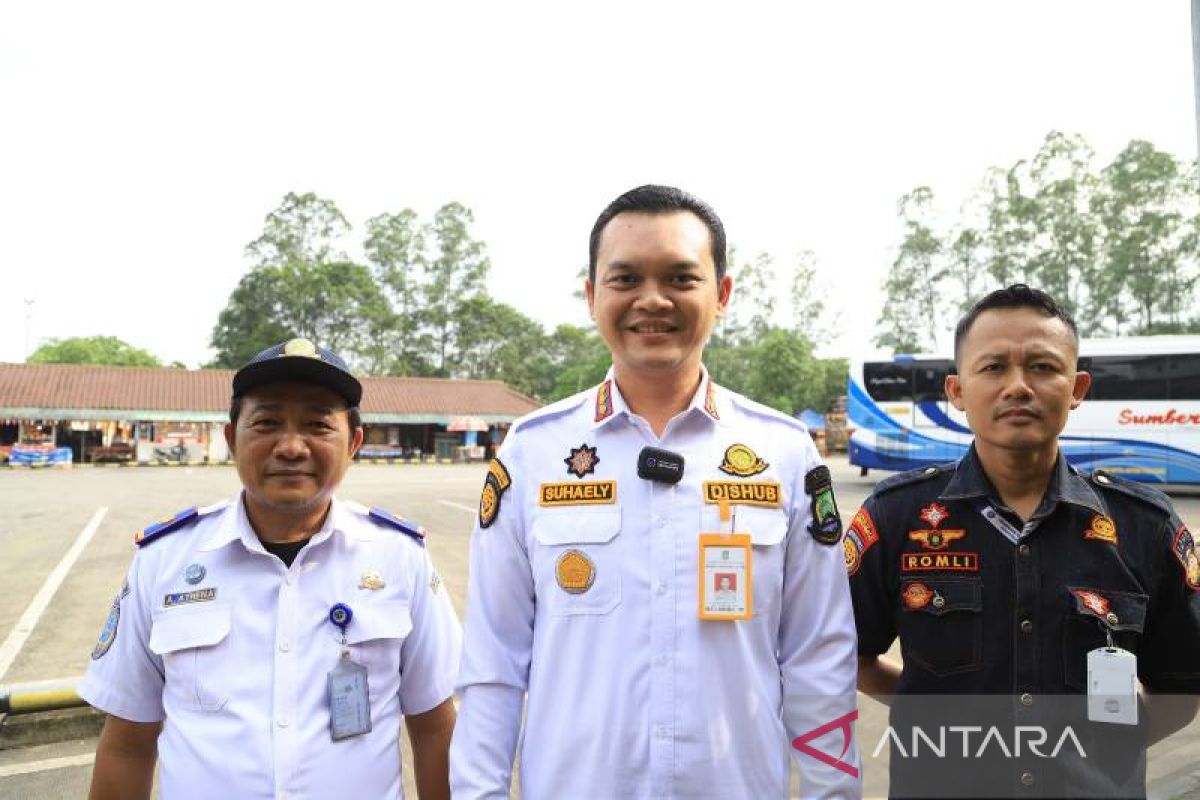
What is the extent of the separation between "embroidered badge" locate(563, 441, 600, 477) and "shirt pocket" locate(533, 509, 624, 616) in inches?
3.8

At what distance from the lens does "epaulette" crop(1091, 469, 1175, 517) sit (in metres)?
1.95

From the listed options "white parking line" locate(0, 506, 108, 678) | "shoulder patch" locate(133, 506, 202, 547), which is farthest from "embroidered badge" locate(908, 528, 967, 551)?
"white parking line" locate(0, 506, 108, 678)

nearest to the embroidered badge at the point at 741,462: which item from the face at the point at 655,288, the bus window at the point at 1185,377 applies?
the face at the point at 655,288

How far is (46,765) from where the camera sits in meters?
3.63

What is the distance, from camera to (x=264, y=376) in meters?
1.95

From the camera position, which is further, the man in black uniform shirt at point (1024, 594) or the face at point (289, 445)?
the face at point (289, 445)

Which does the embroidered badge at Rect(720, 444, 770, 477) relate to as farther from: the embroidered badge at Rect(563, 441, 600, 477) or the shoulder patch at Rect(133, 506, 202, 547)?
the shoulder patch at Rect(133, 506, 202, 547)

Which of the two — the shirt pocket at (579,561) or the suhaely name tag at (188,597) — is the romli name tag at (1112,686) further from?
the suhaely name tag at (188,597)

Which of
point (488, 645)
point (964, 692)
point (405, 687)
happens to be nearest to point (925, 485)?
point (964, 692)

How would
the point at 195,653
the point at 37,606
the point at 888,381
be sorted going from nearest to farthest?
1. the point at 195,653
2. the point at 37,606
3. the point at 888,381

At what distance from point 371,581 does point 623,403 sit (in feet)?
2.63

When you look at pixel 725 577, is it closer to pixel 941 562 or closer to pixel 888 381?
pixel 941 562

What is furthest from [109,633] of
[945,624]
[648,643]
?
[945,624]

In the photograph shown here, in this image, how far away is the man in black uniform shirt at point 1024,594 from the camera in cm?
179
